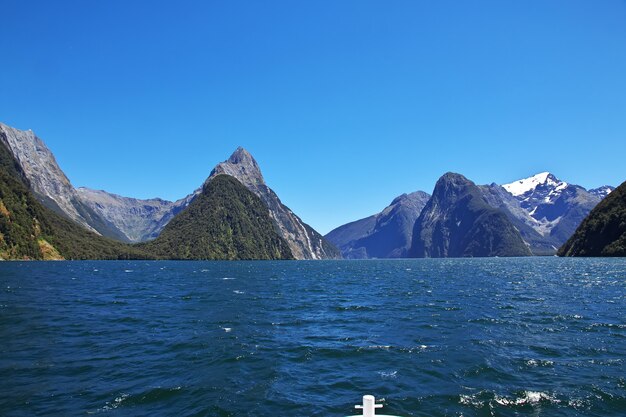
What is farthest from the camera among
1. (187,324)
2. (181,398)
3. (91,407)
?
(187,324)

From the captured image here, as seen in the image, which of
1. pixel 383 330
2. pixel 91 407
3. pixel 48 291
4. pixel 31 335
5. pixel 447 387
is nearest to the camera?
pixel 91 407

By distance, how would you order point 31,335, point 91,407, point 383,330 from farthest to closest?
point 383,330 < point 31,335 < point 91,407

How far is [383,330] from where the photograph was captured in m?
36.4

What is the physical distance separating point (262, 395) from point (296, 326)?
60.8 feet

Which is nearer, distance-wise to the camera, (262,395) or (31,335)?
(262,395)

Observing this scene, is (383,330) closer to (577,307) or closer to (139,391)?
(139,391)

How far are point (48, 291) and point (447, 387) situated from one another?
219 ft

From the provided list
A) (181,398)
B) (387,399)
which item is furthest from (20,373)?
(387,399)

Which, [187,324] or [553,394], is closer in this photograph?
[553,394]

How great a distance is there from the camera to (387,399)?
1952 cm

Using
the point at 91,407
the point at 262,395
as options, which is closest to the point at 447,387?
the point at 262,395

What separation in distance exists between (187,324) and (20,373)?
55.7 feet

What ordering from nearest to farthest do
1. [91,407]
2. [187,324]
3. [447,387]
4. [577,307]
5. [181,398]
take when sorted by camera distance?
[91,407], [181,398], [447,387], [187,324], [577,307]

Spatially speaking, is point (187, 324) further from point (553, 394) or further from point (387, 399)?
point (553, 394)
